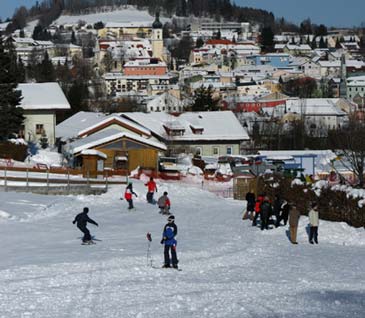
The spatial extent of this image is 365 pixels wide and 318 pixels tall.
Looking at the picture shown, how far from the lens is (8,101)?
38312 millimetres

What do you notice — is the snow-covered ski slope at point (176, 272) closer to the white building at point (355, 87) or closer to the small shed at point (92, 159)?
the small shed at point (92, 159)

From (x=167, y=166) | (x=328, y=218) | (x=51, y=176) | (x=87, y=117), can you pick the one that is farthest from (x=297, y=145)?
(x=328, y=218)

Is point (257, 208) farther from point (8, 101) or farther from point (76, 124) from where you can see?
point (76, 124)

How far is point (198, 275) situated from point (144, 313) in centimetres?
309

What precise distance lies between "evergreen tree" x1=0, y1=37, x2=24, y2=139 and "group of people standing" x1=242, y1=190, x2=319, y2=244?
18066 millimetres

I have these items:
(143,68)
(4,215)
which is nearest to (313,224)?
(4,215)

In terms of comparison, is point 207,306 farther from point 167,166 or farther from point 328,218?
point 167,166

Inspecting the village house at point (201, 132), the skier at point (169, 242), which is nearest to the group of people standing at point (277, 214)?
the skier at point (169, 242)

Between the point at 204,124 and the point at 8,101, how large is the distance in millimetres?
17889

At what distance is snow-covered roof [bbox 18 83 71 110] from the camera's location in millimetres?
43656

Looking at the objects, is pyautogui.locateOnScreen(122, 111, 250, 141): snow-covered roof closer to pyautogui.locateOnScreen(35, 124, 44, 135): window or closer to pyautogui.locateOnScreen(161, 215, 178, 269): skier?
pyautogui.locateOnScreen(35, 124, 44, 135): window

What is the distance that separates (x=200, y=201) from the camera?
2645 centimetres

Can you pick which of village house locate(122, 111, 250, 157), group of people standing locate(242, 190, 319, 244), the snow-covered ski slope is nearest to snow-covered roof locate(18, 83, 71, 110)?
village house locate(122, 111, 250, 157)

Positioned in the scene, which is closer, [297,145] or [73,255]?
[73,255]
